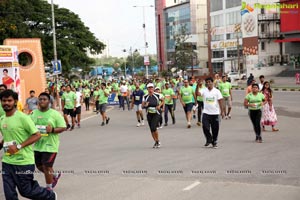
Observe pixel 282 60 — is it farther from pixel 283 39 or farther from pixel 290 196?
pixel 290 196

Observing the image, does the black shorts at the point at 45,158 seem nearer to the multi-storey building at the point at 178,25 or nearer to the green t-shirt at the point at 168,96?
the green t-shirt at the point at 168,96

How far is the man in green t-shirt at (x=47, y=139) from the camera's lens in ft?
26.9

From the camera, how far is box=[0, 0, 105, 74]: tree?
49000 mm

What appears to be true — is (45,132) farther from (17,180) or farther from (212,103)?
(212,103)

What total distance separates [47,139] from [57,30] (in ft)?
157

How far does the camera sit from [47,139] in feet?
27.0

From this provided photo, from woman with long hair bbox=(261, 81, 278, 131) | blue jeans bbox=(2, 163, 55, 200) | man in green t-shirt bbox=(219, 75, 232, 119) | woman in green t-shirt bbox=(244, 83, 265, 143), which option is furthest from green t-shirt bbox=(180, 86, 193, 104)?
blue jeans bbox=(2, 163, 55, 200)

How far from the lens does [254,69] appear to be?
65188mm

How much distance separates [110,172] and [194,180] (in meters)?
1.92

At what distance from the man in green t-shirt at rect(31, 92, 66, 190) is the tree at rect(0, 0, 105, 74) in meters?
40.6

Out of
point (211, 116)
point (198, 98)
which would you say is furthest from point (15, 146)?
point (198, 98)

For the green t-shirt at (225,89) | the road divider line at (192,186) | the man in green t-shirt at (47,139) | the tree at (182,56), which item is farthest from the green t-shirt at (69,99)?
the tree at (182,56)

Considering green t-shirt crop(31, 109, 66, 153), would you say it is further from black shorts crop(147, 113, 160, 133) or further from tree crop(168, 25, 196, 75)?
tree crop(168, 25, 196, 75)

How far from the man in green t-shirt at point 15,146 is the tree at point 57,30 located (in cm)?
4229
